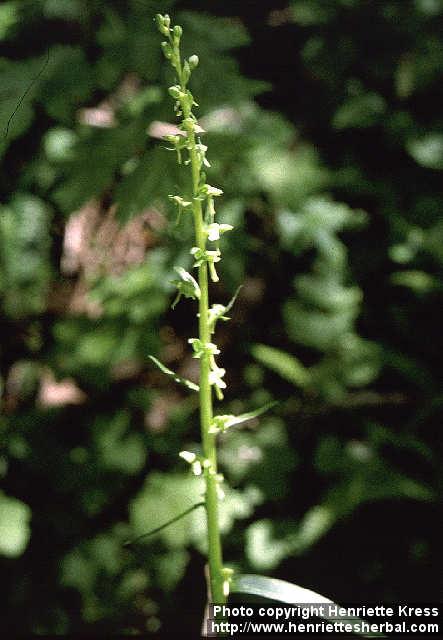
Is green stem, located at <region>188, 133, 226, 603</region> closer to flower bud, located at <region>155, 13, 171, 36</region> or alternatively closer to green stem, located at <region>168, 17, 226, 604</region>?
green stem, located at <region>168, 17, 226, 604</region>

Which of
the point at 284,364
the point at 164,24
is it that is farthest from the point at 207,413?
the point at 284,364

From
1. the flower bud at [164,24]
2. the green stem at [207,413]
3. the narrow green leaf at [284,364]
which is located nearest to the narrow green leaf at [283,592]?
the green stem at [207,413]

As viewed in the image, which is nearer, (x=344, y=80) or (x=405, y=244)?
(x=405, y=244)

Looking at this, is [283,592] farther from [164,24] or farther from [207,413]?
[164,24]

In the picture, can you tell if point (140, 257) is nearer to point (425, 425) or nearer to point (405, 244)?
point (405, 244)

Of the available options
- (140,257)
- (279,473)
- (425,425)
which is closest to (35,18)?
(140,257)
